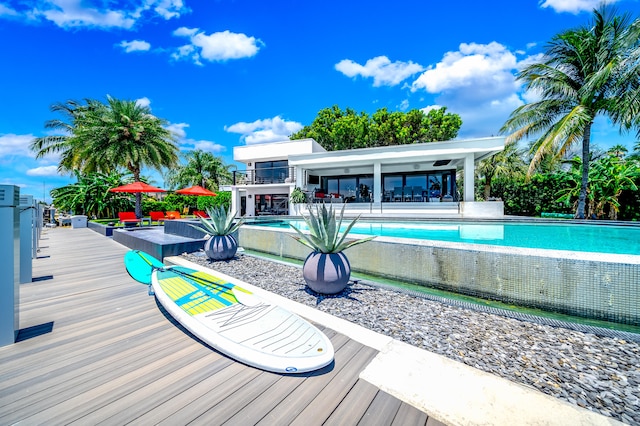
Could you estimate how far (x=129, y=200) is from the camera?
20.5 metres

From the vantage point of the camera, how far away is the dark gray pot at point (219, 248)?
21.2 feet

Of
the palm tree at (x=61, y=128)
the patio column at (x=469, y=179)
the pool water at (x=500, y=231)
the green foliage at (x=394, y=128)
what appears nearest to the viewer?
the pool water at (x=500, y=231)

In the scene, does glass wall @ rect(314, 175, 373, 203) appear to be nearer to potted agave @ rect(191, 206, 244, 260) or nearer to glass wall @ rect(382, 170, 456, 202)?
glass wall @ rect(382, 170, 456, 202)

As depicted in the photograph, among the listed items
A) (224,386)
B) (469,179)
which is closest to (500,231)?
(469,179)

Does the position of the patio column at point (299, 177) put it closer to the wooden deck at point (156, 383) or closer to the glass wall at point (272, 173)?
the glass wall at point (272, 173)

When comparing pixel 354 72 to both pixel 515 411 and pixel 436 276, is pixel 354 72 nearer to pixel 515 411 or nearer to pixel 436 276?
pixel 436 276

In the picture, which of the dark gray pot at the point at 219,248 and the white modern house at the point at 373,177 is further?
the white modern house at the point at 373,177

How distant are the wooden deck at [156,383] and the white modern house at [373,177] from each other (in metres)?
14.0

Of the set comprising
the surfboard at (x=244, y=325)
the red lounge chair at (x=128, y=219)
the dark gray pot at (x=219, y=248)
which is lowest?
the surfboard at (x=244, y=325)

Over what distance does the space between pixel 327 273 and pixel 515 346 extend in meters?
2.37

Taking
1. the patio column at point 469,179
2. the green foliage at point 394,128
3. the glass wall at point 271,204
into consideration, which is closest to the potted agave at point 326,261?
the patio column at point 469,179

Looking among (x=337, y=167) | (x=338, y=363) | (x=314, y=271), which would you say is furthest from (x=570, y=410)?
(x=337, y=167)

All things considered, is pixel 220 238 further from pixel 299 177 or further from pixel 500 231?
pixel 299 177

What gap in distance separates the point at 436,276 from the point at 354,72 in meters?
41.0
